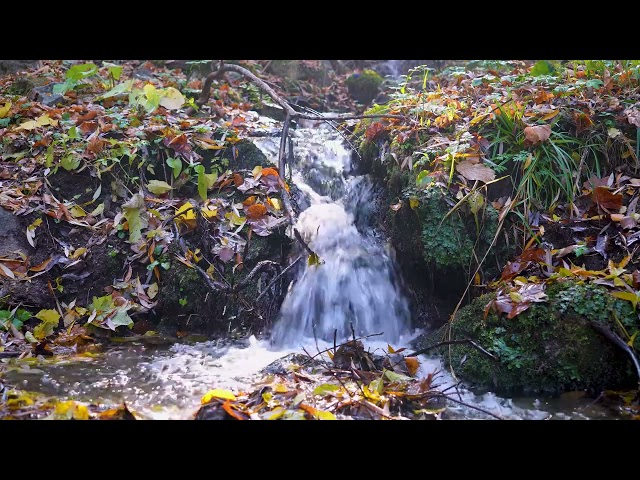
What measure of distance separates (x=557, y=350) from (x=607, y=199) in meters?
1.26

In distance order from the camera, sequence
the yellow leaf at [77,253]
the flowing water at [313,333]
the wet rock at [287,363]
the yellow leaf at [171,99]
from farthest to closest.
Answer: the yellow leaf at [171,99]
the yellow leaf at [77,253]
the wet rock at [287,363]
the flowing water at [313,333]

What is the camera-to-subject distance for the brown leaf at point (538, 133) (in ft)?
11.7

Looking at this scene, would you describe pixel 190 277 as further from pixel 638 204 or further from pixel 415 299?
pixel 638 204

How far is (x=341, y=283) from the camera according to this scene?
3.78 metres

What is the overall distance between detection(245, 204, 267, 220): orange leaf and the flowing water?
1.12 feet

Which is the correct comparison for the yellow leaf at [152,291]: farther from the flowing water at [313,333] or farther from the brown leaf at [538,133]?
the brown leaf at [538,133]

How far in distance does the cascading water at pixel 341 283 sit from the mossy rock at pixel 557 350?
0.83m

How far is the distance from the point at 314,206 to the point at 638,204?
236cm

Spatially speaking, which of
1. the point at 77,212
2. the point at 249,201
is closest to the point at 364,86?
the point at 249,201

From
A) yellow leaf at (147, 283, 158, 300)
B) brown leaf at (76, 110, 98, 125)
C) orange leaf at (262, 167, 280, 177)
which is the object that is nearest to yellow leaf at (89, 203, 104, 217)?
yellow leaf at (147, 283, 158, 300)

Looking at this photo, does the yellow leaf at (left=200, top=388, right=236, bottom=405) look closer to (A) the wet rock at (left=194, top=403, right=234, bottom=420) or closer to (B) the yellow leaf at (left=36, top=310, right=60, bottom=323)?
(A) the wet rock at (left=194, top=403, right=234, bottom=420)

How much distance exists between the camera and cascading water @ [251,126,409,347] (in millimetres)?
3611

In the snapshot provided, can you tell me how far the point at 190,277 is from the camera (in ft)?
11.9

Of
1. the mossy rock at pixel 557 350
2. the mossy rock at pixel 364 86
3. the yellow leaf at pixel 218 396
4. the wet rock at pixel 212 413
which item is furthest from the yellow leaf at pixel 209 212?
the mossy rock at pixel 364 86
